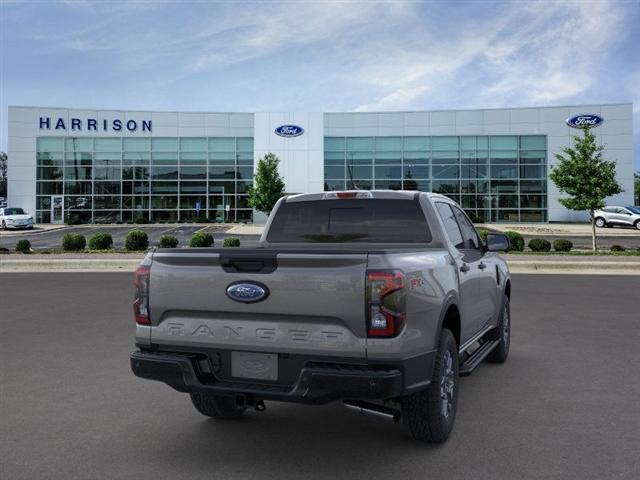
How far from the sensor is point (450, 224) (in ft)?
16.8

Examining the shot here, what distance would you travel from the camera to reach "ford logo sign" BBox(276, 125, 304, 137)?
4688 centimetres

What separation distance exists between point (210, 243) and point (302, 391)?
18307mm

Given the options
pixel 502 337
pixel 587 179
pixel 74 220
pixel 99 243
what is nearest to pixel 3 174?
pixel 74 220

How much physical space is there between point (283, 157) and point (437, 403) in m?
44.0

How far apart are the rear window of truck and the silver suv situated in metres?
38.1

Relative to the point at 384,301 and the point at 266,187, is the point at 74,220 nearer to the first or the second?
the point at 266,187

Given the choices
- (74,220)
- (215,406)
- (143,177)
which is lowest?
(215,406)

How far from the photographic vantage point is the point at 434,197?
16.6 ft

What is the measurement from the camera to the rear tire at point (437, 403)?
12.2 feet

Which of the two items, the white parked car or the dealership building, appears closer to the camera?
the white parked car

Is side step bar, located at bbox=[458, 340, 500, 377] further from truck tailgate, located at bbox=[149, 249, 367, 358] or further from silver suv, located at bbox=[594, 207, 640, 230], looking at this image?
silver suv, located at bbox=[594, 207, 640, 230]

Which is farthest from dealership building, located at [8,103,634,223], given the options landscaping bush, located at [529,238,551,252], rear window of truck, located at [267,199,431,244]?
rear window of truck, located at [267,199,431,244]

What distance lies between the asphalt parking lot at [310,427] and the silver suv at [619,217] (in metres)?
35.2

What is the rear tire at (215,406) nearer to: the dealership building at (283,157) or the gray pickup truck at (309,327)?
the gray pickup truck at (309,327)
